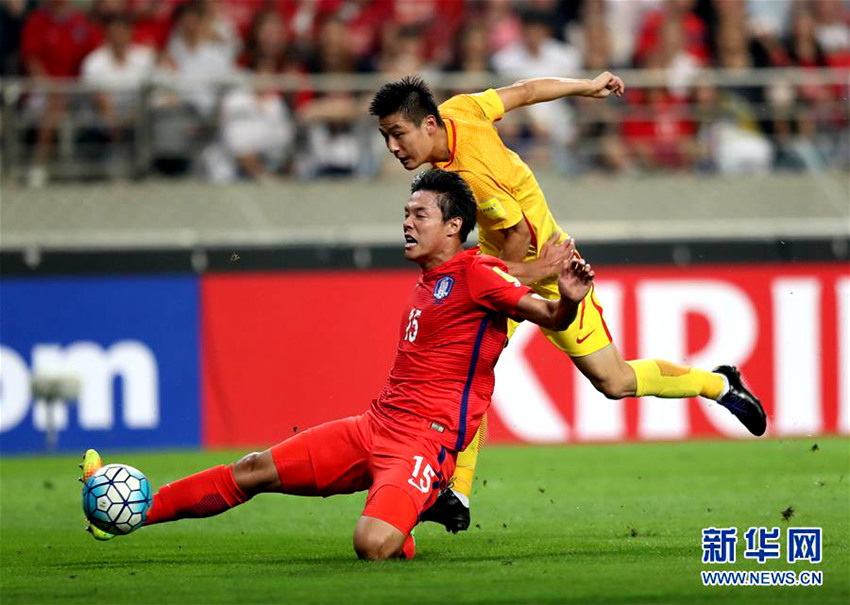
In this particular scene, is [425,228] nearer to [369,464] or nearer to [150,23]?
[369,464]

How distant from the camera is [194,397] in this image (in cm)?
1425

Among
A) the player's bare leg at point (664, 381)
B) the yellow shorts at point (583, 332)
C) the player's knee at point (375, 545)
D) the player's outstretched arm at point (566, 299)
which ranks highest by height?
the player's outstretched arm at point (566, 299)

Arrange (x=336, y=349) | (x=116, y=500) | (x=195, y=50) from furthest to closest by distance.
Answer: (x=195, y=50), (x=336, y=349), (x=116, y=500)

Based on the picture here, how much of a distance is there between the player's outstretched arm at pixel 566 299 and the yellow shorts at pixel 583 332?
1.31 metres

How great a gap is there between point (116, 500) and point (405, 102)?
2.53m

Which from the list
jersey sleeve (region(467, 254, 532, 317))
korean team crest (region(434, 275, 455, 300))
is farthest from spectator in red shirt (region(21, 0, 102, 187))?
jersey sleeve (region(467, 254, 532, 317))

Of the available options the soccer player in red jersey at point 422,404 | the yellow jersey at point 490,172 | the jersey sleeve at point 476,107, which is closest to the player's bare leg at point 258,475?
the soccer player in red jersey at point 422,404

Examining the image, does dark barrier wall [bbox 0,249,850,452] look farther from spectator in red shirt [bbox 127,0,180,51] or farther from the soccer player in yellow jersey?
the soccer player in yellow jersey

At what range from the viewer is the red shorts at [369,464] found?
7.40 metres

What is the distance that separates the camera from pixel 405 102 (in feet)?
26.5

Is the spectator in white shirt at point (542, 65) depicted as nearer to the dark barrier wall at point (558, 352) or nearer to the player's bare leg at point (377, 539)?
the dark barrier wall at point (558, 352)

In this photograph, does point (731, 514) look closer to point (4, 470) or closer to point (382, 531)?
point (382, 531)

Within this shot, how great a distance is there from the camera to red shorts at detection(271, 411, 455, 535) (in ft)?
24.3

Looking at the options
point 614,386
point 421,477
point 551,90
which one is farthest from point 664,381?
point 421,477
